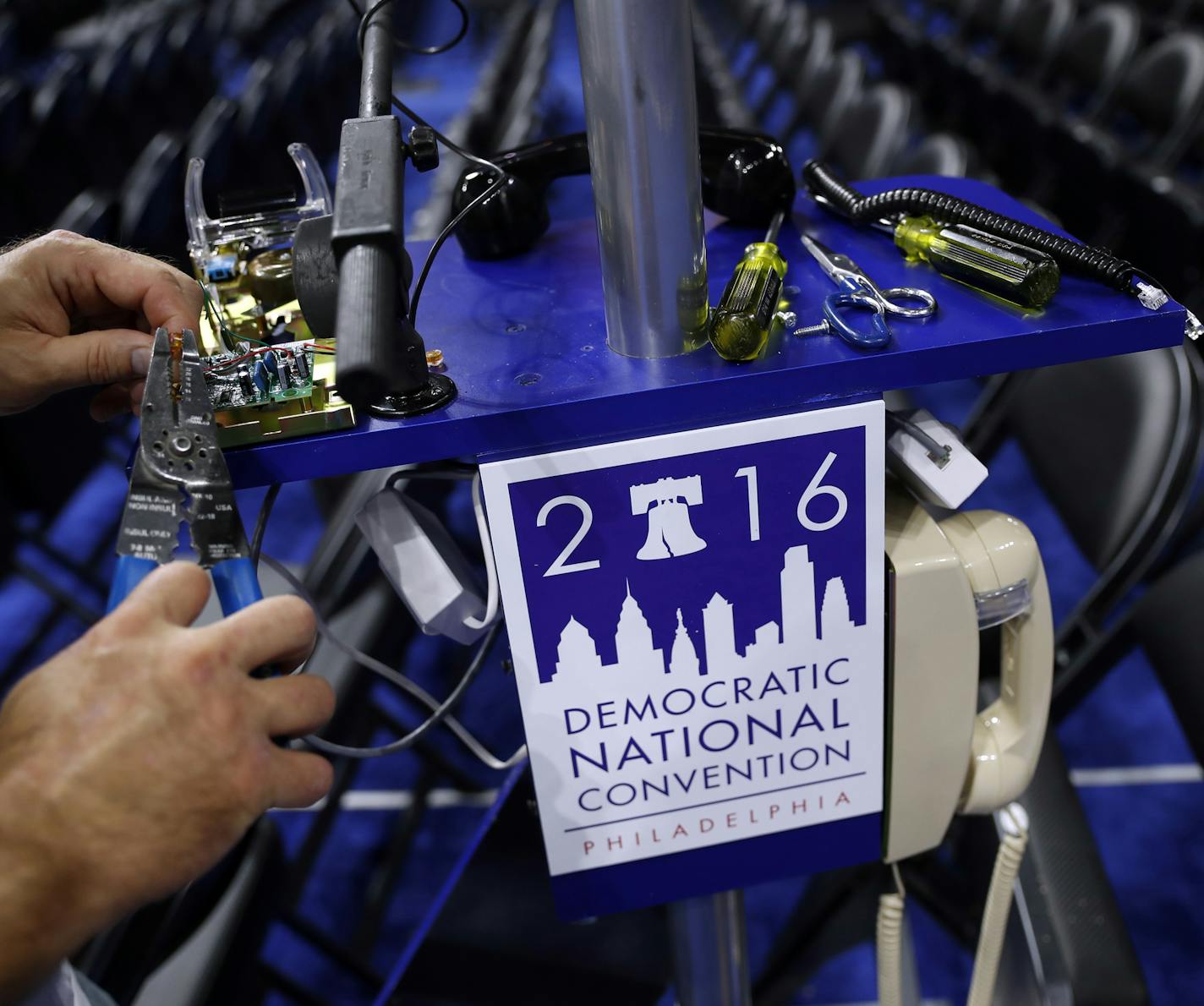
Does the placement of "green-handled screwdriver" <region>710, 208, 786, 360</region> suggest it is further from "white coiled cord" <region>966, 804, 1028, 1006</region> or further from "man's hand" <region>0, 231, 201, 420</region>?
"white coiled cord" <region>966, 804, 1028, 1006</region>

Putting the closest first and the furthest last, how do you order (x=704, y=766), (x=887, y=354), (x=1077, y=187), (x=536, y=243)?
(x=887, y=354)
(x=704, y=766)
(x=536, y=243)
(x=1077, y=187)

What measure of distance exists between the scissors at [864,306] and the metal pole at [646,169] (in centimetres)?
8

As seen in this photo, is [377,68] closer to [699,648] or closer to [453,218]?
[453,218]

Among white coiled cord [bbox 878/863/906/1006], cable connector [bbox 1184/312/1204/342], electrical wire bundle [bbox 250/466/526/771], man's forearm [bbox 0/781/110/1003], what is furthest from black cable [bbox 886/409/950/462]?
man's forearm [bbox 0/781/110/1003]

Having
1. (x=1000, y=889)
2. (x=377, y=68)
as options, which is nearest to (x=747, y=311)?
(x=377, y=68)

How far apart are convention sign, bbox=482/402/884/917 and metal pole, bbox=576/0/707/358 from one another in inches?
3.2

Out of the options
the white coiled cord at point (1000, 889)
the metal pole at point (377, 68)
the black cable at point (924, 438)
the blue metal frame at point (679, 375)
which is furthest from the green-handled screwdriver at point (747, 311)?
the white coiled cord at point (1000, 889)

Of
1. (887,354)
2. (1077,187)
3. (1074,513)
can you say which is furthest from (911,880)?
(1077,187)

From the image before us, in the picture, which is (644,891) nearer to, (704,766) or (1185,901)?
(704,766)

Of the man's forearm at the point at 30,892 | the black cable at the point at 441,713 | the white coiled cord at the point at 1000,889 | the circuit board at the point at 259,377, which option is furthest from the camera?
the white coiled cord at the point at 1000,889

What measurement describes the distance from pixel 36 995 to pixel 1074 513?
1.16 metres

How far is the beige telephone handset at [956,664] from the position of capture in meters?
0.69

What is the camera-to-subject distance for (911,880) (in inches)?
48.8

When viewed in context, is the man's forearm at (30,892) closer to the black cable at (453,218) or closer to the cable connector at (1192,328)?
the black cable at (453,218)
